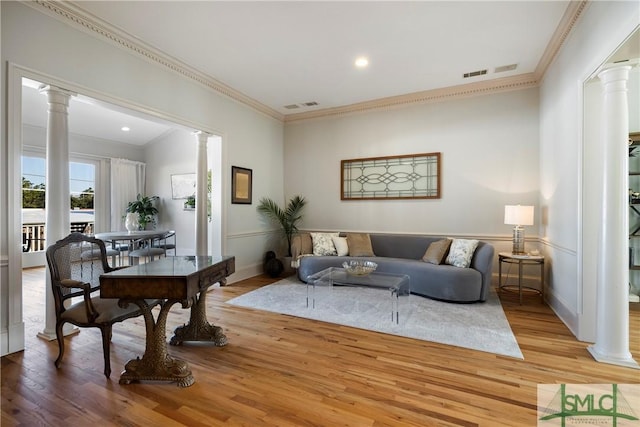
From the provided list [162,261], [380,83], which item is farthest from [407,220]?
[162,261]

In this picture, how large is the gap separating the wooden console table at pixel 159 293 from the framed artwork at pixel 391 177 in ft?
11.4

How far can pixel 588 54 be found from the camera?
8.46 ft

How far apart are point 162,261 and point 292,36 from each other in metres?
2.63

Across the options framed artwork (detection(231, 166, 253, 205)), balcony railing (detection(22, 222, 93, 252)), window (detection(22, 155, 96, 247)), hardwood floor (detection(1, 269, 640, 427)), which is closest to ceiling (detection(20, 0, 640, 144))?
framed artwork (detection(231, 166, 253, 205))

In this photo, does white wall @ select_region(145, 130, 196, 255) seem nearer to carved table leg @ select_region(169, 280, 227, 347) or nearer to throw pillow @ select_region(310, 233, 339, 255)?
throw pillow @ select_region(310, 233, 339, 255)

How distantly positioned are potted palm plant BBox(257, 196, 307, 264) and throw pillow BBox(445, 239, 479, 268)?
2895 millimetres

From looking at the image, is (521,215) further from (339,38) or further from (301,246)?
(301,246)

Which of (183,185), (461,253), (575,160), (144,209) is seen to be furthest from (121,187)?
(575,160)

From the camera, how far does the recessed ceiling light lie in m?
3.69

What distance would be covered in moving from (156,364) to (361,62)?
3830 millimetres

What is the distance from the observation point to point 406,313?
3.40m

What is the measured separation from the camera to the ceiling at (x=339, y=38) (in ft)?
9.07

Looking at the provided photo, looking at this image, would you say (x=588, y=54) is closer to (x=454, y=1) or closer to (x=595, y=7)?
(x=595, y=7)

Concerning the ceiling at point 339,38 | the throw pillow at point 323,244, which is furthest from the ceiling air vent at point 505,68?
the throw pillow at point 323,244
